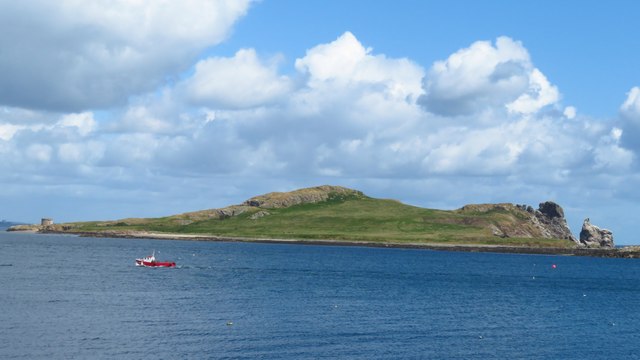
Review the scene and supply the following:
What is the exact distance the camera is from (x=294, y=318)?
4028 inches

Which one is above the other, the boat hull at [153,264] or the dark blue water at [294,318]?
the boat hull at [153,264]

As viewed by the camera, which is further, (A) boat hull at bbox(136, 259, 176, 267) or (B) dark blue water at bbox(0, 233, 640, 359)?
(A) boat hull at bbox(136, 259, 176, 267)

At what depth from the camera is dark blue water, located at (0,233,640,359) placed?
80.4 meters

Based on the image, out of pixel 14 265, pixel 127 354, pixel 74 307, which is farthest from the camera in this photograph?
pixel 14 265

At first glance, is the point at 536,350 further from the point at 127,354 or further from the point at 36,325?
the point at 36,325

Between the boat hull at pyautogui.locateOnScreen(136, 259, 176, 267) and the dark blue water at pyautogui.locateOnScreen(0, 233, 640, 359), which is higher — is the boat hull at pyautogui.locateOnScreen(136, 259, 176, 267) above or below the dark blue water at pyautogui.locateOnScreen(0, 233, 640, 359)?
above

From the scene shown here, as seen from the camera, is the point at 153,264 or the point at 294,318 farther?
the point at 153,264

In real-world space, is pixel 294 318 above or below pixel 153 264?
below

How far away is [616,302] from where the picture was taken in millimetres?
149500

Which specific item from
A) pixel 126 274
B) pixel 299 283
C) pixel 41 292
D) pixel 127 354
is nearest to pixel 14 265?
pixel 126 274

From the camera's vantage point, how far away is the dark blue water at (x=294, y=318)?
8038 centimetres

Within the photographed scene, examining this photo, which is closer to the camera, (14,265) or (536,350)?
(536,350)

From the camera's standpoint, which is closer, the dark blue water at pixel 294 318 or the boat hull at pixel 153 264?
the dark blue water at pixel 294 318

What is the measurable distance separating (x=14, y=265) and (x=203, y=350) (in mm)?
124391
